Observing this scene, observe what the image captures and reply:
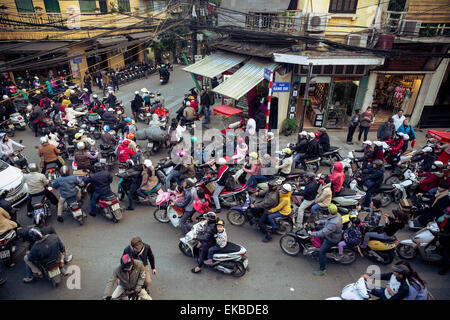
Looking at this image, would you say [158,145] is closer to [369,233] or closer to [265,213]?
[265,213]

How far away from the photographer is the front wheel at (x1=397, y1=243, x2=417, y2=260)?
22.5ft

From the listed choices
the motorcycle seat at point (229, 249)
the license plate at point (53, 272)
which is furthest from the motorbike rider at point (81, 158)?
the motorcycle seat at point (229, 249)

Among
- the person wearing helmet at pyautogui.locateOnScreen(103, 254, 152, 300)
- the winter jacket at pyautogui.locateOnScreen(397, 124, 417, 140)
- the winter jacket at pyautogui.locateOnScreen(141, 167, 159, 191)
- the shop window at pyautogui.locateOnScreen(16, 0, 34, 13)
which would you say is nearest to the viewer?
the person wearing helmet at pyautogui.locateOnScreen(103, 254, 152, 300)

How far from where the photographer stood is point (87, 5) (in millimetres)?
22078

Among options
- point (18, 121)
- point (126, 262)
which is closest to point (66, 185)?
point (126, 262)

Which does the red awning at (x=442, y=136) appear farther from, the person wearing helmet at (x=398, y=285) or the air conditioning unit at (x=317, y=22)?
the person wearing helmet at (x=398, y=285)

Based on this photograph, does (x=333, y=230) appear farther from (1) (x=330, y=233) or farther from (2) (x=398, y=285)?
(2) (x=398, y=285)

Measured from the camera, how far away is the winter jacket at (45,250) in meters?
5.76

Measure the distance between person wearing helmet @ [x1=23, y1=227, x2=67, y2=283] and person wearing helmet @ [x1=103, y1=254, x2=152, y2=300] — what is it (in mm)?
1582

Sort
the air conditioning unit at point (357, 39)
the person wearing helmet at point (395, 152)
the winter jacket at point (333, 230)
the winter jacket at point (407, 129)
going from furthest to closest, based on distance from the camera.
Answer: the air conditioning unit at point (357, 39) < the winter jacket at point (407, 129) < the person wearing helmet at point (395, 152) < the winter jacket at point (333, 230)

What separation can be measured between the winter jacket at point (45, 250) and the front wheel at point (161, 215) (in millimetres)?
2739

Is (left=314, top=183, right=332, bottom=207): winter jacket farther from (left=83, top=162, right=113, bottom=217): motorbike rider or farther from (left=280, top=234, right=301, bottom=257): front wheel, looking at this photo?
(left=83, top=162, right=113, bottom=217): motorbike rider

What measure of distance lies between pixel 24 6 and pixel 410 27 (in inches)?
916

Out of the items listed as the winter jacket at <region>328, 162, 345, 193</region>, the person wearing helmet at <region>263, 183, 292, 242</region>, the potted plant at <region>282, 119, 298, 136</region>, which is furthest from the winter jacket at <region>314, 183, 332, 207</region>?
the potted plant at <region>282, 119, 298, 136</region>
